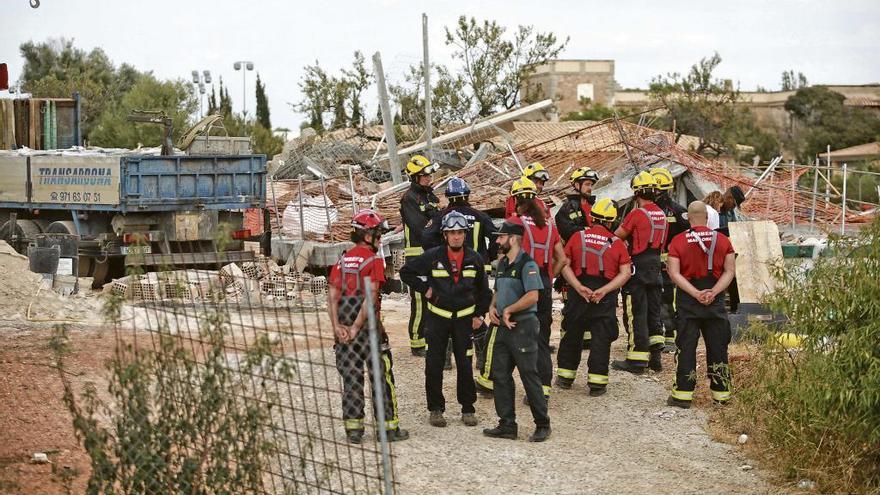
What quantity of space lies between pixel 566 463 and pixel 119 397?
3446 millimetres

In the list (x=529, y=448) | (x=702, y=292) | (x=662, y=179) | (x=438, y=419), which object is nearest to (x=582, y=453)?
(x=529, y=448)

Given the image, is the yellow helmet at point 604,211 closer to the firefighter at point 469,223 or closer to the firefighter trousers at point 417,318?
the firefighter at point 469,223

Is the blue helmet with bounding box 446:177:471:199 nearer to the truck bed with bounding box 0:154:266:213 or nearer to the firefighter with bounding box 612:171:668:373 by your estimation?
the firefighter with bounding box 612:171:668:373

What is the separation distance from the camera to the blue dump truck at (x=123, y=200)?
19234 mm

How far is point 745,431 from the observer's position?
970cm

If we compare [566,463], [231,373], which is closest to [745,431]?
[566,463]

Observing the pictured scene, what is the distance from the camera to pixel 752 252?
1556 centimetres

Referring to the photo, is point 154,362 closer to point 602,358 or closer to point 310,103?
point 602,358

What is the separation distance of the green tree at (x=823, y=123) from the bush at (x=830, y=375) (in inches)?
2083

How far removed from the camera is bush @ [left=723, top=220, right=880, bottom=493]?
25.2 ft

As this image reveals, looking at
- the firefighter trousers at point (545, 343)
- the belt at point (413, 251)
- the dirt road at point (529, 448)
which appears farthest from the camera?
the belt at point (413, 251)

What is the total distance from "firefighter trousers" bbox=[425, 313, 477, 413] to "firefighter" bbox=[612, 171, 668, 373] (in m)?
2.58

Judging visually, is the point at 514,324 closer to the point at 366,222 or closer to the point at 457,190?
the point at 366,222

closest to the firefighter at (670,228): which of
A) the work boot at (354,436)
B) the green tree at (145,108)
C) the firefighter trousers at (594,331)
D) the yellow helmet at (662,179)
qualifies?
the yellow helmet at (662,179)
